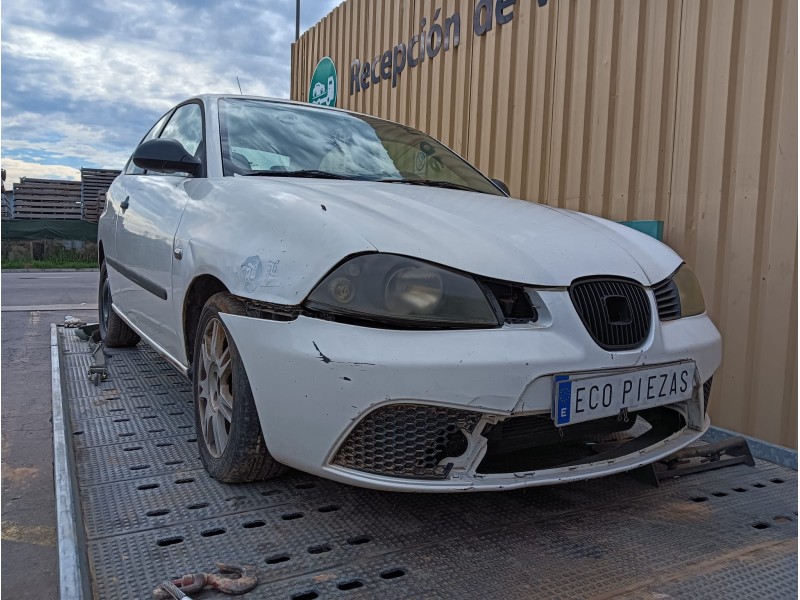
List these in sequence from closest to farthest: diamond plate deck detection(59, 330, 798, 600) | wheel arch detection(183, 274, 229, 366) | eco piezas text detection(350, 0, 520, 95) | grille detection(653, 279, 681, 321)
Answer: diamond plate deck detection(59, 330, 798, 600) < grille detection(653, 279, 681, 321) < wheel arch detection(183, 274, 229, 366) < eco piezas text detection(350, 0, 520, 95)

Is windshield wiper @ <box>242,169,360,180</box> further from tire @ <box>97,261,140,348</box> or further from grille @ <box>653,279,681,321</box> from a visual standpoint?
tire @ <box>97,261,140,348</box>

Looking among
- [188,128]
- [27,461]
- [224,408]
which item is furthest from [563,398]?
[27,461]

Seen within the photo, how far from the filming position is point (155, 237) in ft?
9.90

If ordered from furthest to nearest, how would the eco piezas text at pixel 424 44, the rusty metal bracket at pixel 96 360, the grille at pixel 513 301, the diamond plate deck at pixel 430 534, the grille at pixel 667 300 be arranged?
the eco piezas text at pixel 424 44
the rusty metal bracket at pixel 96 360
the grille at pixel 667 300
the grille at pixel 513 301
the diamond plate deck at pixel 430 534

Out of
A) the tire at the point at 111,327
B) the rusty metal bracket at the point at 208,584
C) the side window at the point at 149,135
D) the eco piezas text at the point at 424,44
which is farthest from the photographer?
the eco piezas text at the point at 424,44

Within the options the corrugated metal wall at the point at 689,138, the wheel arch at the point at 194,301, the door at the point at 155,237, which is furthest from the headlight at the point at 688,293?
the door at the point at 155,237

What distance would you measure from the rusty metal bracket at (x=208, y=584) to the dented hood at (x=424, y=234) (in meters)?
0.77

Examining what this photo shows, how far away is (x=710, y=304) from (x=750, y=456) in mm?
881

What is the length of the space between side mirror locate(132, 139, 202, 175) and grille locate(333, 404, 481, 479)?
1.55 meters

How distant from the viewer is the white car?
1758mm

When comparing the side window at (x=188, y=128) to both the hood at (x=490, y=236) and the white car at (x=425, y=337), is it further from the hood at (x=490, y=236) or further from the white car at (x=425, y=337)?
the hood at (x=490, y=236)

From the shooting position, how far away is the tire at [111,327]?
439 cm

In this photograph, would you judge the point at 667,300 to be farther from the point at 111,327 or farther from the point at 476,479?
the point at 111,327

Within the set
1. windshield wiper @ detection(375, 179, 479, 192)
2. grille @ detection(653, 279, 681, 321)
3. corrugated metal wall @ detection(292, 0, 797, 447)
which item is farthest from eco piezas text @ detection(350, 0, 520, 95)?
grille @ detection(653, 279, 681, 321)
